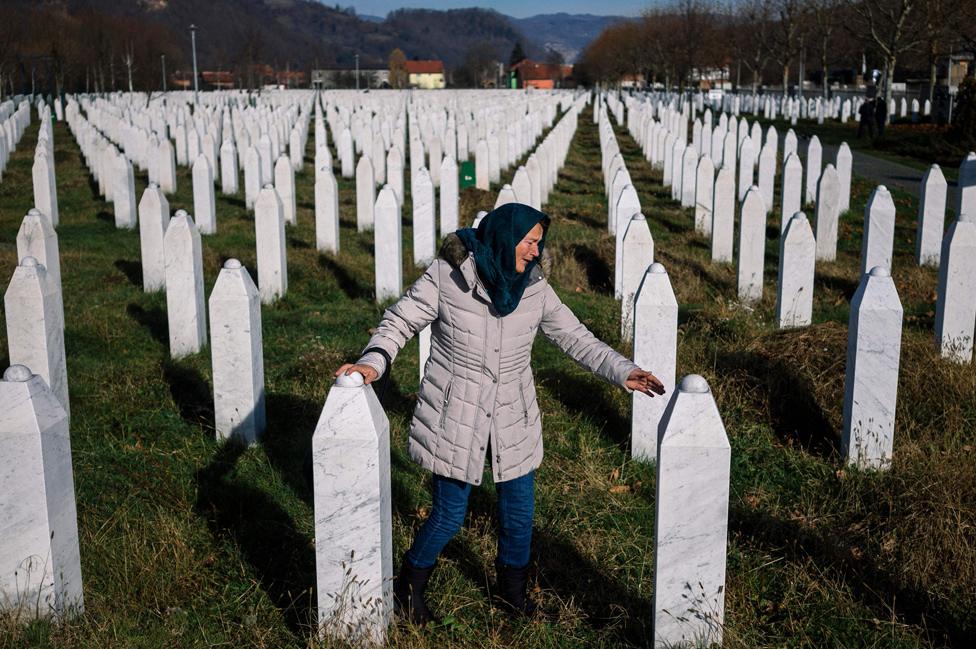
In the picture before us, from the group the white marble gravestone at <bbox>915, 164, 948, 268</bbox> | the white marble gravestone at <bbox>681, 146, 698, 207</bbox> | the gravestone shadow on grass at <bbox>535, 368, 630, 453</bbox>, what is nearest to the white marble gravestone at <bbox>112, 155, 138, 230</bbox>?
the white marble gravestone at <bbox>681, 146, 698, 207</bbox>

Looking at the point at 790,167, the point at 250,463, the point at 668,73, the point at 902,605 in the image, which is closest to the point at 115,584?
the point at 250,463

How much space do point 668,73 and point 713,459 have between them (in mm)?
55079

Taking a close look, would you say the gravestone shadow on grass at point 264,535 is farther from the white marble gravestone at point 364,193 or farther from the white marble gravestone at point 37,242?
the white marble gravestone at point 364,193

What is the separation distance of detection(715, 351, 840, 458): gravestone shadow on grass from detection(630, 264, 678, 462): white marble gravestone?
30.3 inches

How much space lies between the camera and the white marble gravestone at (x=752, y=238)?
8664 millimetres

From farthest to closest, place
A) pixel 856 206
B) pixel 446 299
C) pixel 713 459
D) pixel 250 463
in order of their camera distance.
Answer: pixel 856 206 → pixel 250 463 → pixel 446 299 → pixel 713 459

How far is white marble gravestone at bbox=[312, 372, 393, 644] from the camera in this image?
3.03 m

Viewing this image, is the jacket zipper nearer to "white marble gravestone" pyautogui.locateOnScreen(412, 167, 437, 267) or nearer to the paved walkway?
"white marble gravestone" pyautogui.locateOnScreen(412, 167, 437, 267)

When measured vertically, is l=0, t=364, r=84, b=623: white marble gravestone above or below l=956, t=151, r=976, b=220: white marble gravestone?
below

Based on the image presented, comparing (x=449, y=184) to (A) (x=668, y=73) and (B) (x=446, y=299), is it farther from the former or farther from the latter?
(A) (x=668, y=73)

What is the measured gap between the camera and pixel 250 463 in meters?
5.01

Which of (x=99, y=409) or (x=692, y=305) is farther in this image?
(x=692, y=305)

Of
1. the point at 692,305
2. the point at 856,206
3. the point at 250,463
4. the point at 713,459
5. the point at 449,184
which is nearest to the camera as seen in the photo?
the point at 713,459

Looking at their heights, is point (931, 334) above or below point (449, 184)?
below
